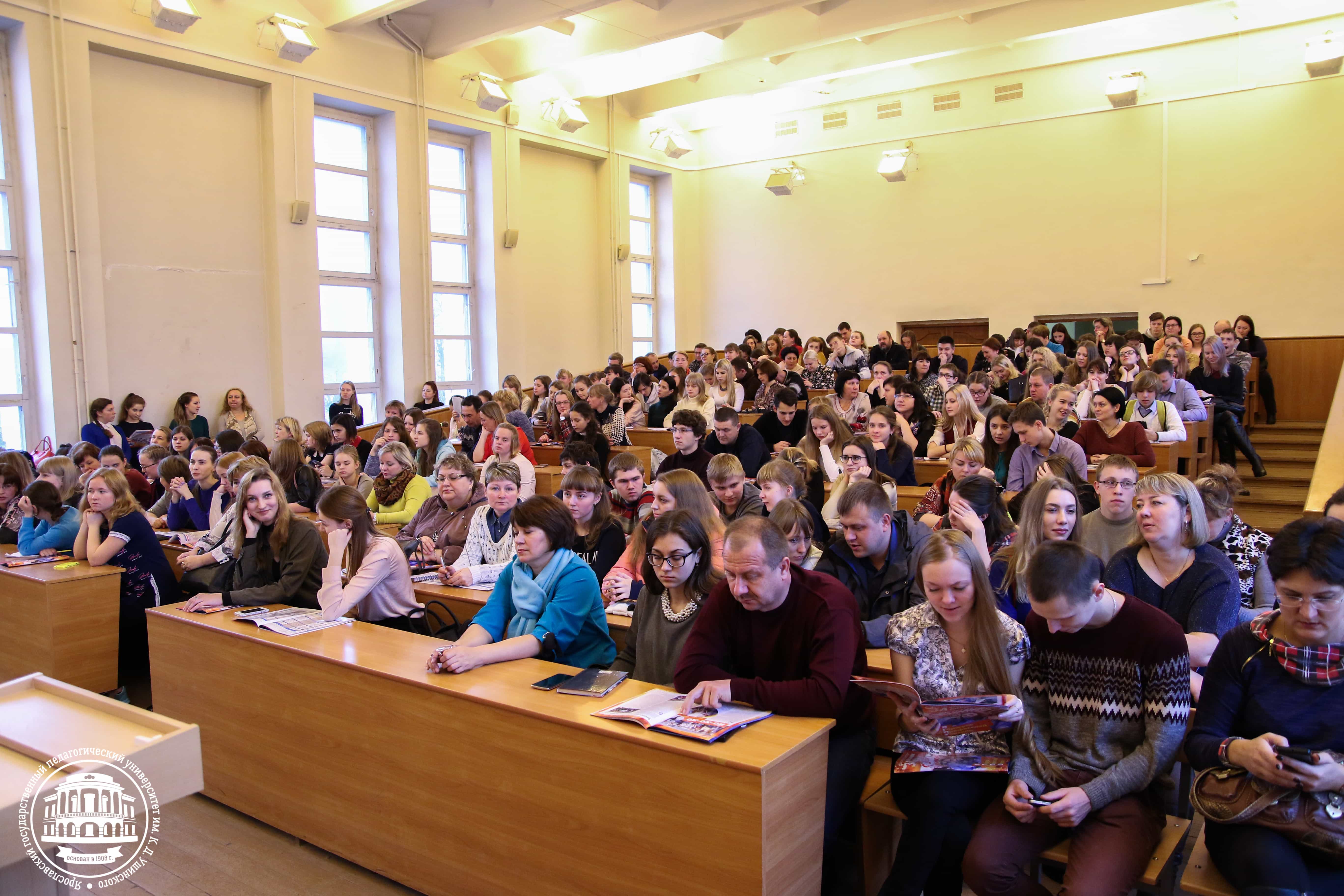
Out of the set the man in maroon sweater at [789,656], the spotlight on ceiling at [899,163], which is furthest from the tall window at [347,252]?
the man in maroon sweater at [789,656]

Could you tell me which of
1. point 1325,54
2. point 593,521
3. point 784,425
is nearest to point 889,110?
point 1325,54

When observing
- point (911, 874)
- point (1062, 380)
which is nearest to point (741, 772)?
point (911, 874)

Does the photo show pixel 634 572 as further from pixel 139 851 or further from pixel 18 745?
pixel 18 745

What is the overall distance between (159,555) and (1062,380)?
7033 millimetres

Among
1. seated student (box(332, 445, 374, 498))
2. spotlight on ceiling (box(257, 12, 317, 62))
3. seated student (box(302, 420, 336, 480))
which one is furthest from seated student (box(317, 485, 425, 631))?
spotlight on ceiling (box(257, 12, 317, 62))

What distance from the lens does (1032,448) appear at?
17.1 ft

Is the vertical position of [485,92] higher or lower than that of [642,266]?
higher

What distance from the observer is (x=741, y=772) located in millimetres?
2127

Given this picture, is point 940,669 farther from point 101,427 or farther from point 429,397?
point 429,397

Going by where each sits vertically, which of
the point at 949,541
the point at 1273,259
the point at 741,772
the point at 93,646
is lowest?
the point at 93,646

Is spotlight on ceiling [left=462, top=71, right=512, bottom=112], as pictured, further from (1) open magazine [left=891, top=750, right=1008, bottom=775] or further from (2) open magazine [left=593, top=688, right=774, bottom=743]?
(1) open magazine [left=891, top=750, right=1008, bottom=775]

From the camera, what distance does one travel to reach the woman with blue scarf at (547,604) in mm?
3121

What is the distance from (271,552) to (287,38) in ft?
24.0

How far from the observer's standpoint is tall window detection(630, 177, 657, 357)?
15.4 m
